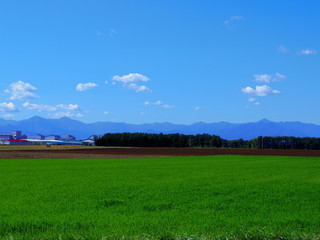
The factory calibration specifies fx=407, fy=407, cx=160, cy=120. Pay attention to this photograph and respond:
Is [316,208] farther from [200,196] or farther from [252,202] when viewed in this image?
[200,196]

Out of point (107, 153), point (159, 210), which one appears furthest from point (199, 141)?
point (159, 210)

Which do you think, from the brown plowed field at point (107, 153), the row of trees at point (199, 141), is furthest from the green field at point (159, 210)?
the row of trees at point (199, 141)

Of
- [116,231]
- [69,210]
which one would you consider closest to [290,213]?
[116,231]

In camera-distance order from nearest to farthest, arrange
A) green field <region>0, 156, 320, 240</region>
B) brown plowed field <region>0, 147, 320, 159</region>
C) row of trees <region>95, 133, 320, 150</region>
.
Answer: green field <region>0, 156, 320, 240</region>, brown plowed field <region>0, 147, 320, 159</region>, row of trees <region>95, 133, 320, 150</region>

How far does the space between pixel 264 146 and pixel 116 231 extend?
95.9 m

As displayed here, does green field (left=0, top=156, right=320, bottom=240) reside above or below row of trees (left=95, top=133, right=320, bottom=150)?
below

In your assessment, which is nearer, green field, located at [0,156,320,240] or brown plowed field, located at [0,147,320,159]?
green field, located at [0,156,320,240]

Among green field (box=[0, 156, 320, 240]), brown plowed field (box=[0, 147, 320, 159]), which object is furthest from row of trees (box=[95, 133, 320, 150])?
green field (box=[0, 156, 320, 240])

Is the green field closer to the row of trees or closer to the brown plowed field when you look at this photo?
the brown plowed field

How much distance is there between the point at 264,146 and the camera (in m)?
101

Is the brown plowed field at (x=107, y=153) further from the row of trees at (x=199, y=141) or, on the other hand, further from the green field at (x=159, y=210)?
the green field at (x=159, y=210)

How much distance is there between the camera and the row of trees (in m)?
101

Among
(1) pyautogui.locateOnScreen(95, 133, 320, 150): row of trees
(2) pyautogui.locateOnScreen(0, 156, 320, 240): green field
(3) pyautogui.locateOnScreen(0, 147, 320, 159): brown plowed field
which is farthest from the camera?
(1) pyautogui.locateOnScreen(95, 133, 320, 150): row of trees

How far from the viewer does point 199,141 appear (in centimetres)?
10775
